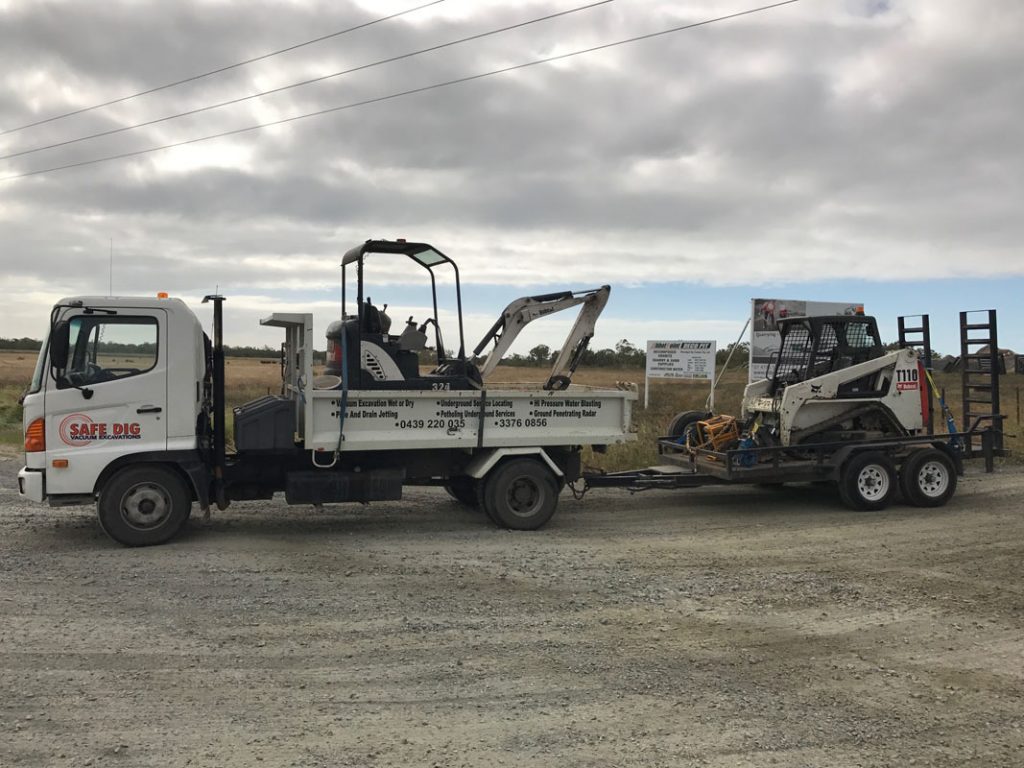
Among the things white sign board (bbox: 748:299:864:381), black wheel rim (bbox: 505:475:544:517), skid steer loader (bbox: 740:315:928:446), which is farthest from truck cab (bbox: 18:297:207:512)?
white sign board (bbox: 748:299:864:381)

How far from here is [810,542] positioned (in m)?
8.44

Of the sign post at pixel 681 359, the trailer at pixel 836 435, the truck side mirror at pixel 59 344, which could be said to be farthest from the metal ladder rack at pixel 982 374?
the truck side mirror at pixel 59 344

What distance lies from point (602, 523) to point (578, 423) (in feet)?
4.08

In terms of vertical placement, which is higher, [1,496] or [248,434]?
[248,434]

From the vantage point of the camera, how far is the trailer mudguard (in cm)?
892

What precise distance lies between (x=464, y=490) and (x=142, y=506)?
3.82 metres

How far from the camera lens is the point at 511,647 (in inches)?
204

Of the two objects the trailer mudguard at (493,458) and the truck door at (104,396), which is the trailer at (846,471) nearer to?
the trailer mudguard at (493,458)

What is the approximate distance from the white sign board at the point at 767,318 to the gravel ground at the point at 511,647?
775 centimetres

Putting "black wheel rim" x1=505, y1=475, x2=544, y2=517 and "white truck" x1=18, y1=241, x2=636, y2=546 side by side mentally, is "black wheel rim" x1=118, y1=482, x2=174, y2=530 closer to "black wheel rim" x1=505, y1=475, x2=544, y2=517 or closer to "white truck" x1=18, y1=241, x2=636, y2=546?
"white truck" x1=18, y1=241, x2=636, y2=546

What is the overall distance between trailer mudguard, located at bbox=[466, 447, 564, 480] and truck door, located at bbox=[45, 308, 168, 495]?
10.7ft

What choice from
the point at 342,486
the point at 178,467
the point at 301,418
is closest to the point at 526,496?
the point at 342,486

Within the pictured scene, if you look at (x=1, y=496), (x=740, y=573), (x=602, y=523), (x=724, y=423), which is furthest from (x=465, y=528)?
(x=1, y=496)

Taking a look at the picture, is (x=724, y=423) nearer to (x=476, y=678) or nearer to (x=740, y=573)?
(x=740, y=573)
